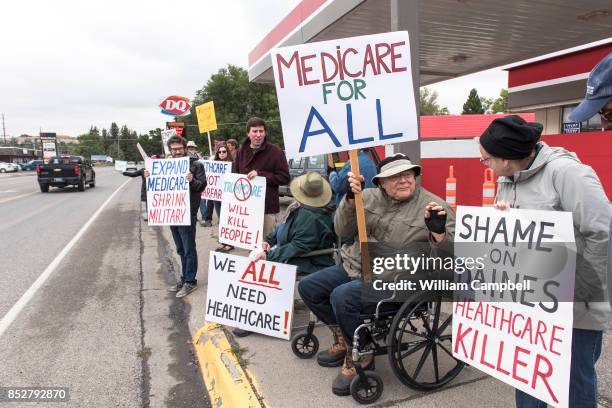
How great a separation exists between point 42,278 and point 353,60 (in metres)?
5.64

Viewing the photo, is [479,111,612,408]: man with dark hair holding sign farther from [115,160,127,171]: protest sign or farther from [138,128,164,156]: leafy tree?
[138,128,164,156]: leafy tree

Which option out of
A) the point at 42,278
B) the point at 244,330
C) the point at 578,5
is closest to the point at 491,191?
the point at 578,5

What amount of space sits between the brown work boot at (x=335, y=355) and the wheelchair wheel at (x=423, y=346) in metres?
0.48

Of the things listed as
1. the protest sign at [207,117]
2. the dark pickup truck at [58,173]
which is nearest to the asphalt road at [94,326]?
the protest sign at [207,117]

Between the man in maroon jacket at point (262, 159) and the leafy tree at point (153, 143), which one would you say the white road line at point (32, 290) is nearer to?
the man in maroon jacket at point (262, 159)

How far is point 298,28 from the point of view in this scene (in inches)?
346

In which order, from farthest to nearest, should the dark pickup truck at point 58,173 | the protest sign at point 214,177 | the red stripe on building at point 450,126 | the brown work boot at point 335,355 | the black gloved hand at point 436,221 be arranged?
the red stripe on building at point 450,126
the dark pickup truck at point 58,173
the protest sign at point 214,177
the brown work boot at point 335,355
the black gloved hand at point 436,221

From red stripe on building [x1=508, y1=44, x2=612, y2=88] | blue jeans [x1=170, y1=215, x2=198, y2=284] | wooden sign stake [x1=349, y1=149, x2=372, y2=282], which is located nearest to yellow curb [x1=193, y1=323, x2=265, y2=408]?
wooden sign stake [x1=349, y1=149, x2=372, y2=282]

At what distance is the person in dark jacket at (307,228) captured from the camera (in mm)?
3672

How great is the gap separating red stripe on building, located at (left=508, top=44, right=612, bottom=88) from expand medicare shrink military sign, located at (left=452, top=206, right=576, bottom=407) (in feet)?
49.3

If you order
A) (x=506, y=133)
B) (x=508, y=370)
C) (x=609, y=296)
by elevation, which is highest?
(x=506, y=133)

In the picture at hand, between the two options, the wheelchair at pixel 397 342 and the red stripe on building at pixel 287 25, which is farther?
the red stripe on building at pixel 287 25

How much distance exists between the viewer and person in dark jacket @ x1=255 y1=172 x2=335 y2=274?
145 inches

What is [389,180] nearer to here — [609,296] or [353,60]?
[353,60]
